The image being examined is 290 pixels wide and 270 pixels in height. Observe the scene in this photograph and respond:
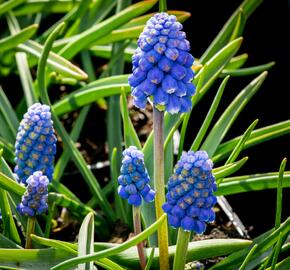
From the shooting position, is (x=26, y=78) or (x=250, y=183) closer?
(x=250, y=183)

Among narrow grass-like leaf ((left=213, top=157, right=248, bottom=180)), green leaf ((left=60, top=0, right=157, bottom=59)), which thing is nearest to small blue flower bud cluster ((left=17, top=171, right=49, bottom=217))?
narrow grass-like leaf ((left=213, top=157, right=248, bottom=180))

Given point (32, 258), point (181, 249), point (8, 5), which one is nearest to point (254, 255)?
point (181, 249)

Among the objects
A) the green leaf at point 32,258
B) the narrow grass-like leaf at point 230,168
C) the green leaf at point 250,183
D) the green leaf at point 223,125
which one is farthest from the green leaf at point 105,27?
the green leaf at point 32,258

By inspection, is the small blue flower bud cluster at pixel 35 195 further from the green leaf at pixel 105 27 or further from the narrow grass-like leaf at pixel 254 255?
the green leaf at pixel 105 27

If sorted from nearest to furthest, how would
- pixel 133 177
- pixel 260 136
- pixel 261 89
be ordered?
1. pixel 133 177
2. pixel 260 136
3. pixel 261 89

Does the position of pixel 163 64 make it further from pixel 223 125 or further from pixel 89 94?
pixel 89 94

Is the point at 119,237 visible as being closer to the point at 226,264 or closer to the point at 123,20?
the point at 226,264
